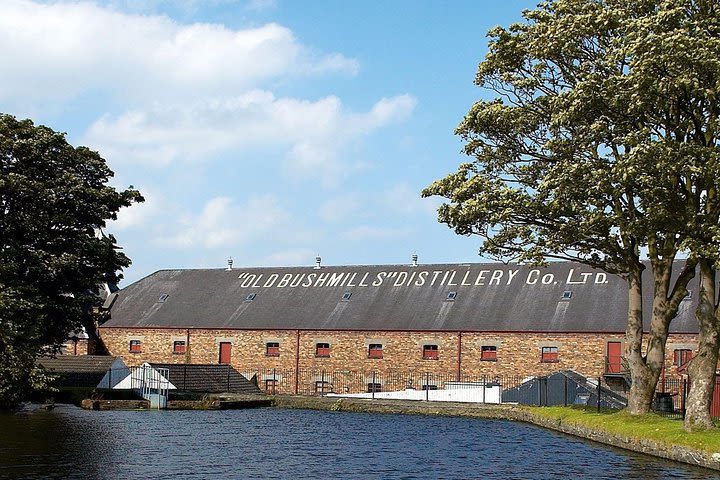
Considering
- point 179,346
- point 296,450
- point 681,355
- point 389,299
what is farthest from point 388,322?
point 296,450

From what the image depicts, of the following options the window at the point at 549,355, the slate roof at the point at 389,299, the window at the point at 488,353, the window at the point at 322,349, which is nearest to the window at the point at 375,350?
the slate roof at the point at 389,299

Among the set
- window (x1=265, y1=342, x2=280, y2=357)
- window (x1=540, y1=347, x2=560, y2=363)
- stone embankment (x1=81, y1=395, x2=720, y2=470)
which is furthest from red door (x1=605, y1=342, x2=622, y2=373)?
window (x1=265, y1=342, x2=280, y2=357)

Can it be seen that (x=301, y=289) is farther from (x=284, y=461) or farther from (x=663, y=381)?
(x=284, y=461)

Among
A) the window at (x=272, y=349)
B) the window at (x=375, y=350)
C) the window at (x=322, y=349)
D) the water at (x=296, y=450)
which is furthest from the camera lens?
the window at (x=272, y=349)

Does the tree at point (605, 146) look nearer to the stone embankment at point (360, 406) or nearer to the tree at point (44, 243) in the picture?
the stone embankment at point (360, 406)

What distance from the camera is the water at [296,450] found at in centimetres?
2066

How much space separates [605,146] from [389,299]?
26820 millimetres

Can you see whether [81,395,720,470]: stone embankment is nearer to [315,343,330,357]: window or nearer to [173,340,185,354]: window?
[315,343,330,357]: window

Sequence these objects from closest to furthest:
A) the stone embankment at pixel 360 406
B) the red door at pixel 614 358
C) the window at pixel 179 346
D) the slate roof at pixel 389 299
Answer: the stone embankment at pixel 360 406, the red door at pixel 614 358, the slate roof at pixel 389 299, the window at pixel 179 346

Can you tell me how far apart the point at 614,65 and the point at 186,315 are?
38536mm

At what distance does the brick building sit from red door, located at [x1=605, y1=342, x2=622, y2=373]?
0.05 metres

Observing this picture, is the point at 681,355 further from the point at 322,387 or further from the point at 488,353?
the point at 322,387

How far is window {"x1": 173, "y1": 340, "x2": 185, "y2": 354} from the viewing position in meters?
55.4

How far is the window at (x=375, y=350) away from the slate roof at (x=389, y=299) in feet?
3.54
